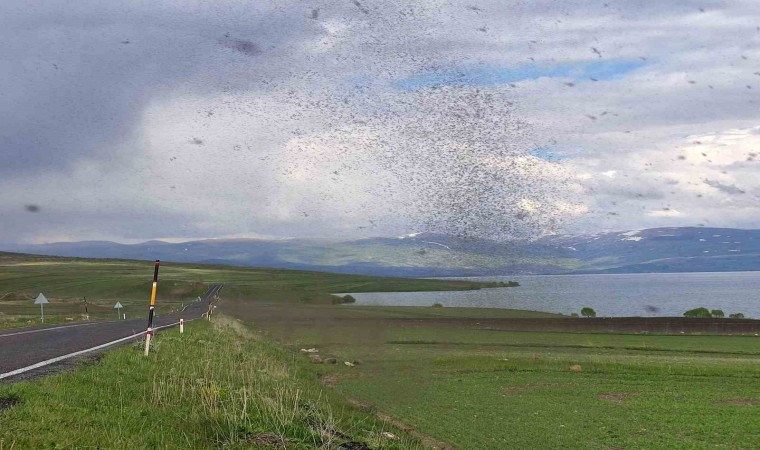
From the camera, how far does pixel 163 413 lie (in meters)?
12.8

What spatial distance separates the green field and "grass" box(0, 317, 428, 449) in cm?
5

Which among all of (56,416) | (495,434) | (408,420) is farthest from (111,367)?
(495,434)

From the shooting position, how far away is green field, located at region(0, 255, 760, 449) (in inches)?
461

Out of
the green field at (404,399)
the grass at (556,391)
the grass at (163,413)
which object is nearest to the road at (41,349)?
the grass at (163,413)

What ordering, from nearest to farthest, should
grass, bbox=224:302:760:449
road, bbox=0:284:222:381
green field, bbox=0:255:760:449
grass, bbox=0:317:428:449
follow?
grass, bbox=0:317:428:449 → green field, bbox=0:255:760:449 → road, bbox=0:284:222:381 → grass, bbox=224:302:760:449

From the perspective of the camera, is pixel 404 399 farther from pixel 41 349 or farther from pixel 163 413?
pixel 163 413

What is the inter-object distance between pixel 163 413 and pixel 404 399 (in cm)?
1301

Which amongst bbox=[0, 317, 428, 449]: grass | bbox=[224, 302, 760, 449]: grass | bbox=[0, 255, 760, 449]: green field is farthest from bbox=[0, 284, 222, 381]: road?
bbox=[224, 302, 760, 449]: grass

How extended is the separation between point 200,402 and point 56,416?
4.24 metres

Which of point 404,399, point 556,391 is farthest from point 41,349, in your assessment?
point 556,391

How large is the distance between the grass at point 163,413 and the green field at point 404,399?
0.05 meters

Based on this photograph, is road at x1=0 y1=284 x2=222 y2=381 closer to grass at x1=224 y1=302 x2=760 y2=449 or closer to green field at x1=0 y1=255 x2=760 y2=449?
green field at x1=0 y1=255 x2=760 y2=449

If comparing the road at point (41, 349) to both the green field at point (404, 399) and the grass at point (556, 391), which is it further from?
the grass at point (556, 391)

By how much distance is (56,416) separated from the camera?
1044 centimetres
